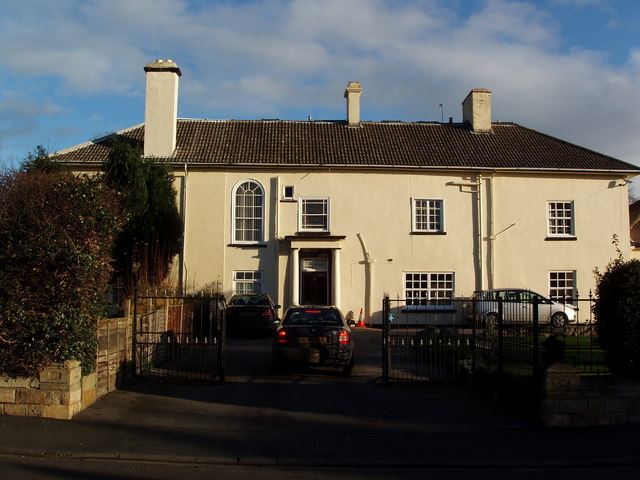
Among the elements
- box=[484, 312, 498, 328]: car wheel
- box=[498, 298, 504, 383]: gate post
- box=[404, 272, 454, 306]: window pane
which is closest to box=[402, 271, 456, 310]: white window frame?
box=[404, 272, 454, 306]: window pane

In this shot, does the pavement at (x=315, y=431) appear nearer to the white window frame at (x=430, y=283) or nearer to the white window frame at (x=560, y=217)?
the white window frame at (x=430, y=283)

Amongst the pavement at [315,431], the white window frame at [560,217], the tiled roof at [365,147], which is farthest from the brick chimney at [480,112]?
the pavement at [315,431]

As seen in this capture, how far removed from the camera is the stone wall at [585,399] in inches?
355

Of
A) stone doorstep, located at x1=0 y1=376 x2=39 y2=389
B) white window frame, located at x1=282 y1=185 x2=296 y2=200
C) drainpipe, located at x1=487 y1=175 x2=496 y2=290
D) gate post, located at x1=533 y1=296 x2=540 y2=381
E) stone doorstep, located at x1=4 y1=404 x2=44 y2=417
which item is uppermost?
white window frame, located at x1=282 y1=185 x2=296 y2=200

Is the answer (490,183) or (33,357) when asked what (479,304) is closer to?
(33,357)

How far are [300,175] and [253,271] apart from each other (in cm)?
456

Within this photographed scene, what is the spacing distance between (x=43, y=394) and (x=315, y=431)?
411cm

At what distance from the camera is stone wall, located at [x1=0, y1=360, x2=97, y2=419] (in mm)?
9062

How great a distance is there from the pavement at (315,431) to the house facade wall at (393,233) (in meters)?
13.6

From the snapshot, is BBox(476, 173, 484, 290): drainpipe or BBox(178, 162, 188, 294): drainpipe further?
BBox(476, 173, 484, 290): drainpipe

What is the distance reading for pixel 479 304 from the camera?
12.6 meters

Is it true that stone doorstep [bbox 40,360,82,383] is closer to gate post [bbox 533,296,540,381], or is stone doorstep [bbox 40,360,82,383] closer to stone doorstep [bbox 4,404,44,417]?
stone doorstep [bbox 4,404,44,417]

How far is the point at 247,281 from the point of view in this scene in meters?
25.6

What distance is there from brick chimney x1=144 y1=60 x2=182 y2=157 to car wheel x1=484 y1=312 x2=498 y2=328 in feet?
58.6
